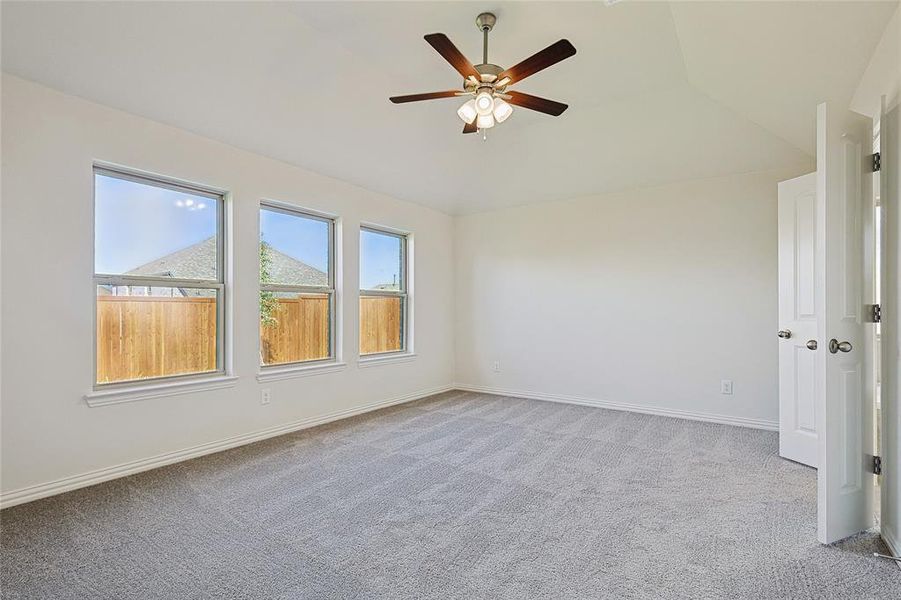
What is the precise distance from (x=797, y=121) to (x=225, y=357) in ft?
15.8

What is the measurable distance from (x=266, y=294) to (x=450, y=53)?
269 cm

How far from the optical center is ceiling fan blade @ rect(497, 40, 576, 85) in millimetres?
2150

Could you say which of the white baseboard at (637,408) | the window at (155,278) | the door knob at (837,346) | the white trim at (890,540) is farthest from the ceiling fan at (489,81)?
the white baseboard at (637,408)

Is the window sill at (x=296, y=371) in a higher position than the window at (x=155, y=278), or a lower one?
lower

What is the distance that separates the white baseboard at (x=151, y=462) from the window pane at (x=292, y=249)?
52.1 inches

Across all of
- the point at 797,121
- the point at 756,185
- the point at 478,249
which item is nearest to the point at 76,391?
the point at 478,249

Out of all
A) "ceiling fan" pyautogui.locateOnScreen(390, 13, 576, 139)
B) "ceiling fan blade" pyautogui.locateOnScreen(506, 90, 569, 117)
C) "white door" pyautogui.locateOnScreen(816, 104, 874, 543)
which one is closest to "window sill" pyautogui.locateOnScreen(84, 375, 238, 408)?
"ceiling fan" pyautogui.locateOnScreen(390, 13, 576, 139)

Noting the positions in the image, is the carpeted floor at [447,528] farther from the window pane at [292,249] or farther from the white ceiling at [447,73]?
the white ceiling at [447,73]

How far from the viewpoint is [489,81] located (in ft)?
8.33

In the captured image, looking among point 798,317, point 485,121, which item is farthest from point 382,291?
point 798,317

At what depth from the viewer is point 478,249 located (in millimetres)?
5977

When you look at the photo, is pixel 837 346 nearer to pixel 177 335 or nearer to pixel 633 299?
pixel 633 299

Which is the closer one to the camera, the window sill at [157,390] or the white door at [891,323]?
the white door at [891,323]

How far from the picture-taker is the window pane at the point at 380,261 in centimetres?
505
